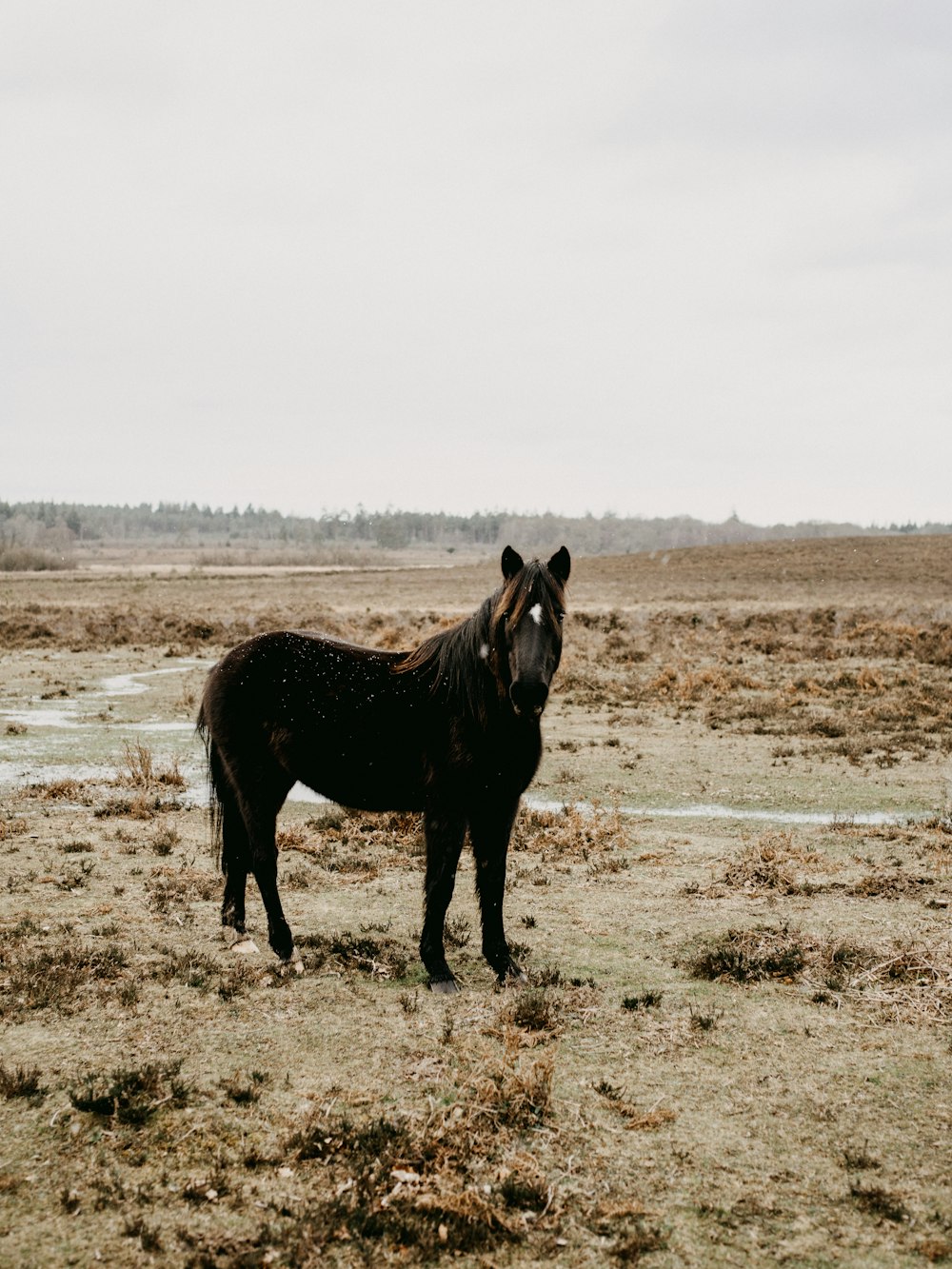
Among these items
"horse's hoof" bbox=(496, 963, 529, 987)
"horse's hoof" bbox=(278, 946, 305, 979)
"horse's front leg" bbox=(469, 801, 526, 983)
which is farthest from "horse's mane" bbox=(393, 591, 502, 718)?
"horse's hoof" bbox=(278, 946, 305, 979)

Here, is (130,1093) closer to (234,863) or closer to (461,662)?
(234,863)

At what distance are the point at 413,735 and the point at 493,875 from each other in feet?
3.34

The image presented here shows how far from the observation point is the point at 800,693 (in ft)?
59.6

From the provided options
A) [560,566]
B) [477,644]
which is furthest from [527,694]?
[560,566]

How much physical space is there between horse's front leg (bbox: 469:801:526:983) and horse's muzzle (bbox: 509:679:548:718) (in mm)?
898

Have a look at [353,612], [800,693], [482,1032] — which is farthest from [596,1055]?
[353,612]

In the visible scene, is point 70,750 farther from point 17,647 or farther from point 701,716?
point 17,647

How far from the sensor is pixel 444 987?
540 cm

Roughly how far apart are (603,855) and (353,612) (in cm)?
3305

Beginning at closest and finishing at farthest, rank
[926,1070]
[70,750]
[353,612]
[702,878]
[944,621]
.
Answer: [926,1070] < [702,878] < [70,750] < [944,621] < [353,612]

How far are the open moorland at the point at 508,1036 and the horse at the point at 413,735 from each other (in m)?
0.56

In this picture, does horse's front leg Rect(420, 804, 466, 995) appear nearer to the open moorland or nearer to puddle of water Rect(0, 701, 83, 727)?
the open moorland

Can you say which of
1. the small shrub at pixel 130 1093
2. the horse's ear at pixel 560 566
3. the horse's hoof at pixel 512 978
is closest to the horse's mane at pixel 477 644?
the horse's ear at pixel 560 566

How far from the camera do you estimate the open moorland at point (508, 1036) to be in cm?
341
